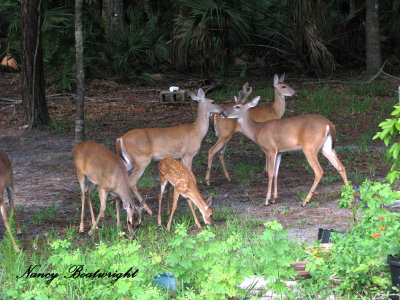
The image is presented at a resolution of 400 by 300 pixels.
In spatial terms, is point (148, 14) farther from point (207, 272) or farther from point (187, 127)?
point (207, 272)

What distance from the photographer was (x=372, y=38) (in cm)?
1584

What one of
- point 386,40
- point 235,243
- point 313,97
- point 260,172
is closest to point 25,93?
point 260,172

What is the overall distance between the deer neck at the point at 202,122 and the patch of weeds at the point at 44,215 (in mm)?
2405

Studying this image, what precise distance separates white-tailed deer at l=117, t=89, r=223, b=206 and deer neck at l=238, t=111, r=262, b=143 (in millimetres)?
664

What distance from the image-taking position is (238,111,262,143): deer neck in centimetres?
956

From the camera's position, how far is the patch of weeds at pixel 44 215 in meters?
7.43

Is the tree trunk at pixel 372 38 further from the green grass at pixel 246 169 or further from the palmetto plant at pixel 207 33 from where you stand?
the green grass at pixel 246 169

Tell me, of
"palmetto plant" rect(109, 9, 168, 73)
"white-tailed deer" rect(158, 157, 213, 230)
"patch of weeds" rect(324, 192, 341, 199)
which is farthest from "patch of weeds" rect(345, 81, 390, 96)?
"white-tailed deer" rect(158, 157, 213, 230)

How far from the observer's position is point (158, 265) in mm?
5328

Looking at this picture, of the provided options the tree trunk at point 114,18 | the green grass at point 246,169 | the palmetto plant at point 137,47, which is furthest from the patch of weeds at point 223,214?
the tree trunk at point 114,18

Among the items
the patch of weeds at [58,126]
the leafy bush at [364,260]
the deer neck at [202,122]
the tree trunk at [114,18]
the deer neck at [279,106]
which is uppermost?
the tree trunk at [114,18]

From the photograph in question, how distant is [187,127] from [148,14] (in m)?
10.5

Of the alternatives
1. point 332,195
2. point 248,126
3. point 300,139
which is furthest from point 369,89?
point 332,195

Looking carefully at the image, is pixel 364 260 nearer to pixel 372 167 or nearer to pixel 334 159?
pixel 334 159
